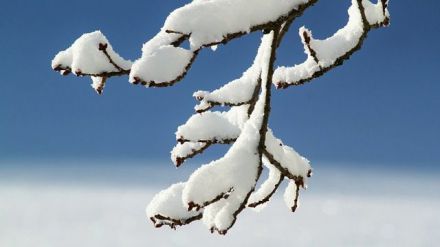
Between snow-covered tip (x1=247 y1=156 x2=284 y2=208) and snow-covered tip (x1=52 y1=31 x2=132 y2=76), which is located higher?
snow-covered tip (x1=52 y1=31 x2=132 y2=76)

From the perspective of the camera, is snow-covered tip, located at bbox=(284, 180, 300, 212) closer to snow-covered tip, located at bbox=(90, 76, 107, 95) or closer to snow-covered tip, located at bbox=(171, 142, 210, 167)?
snow-covered tip, located at bbox=(171, 142, 210, 167)

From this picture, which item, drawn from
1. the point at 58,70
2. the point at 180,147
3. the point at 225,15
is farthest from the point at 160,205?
the point at 225,15

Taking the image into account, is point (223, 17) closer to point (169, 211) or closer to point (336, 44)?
point (336, 44)

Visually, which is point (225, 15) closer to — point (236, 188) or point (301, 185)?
point (236, 188)

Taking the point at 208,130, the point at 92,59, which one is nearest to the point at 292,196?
the point at 208,130

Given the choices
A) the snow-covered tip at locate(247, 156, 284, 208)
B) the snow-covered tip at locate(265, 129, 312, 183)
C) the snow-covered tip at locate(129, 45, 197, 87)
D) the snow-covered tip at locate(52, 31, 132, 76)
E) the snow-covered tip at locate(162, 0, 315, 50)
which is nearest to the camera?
the snow-covered tip at locate(162, 0, 315, 50)

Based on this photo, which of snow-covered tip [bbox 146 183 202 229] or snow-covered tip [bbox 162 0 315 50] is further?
snow-covered tip [bbox 146 183 202 229]

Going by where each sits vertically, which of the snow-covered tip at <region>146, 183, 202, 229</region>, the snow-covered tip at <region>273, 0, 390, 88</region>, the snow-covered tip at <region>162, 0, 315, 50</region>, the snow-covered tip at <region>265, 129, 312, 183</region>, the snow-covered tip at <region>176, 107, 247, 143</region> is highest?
the snow-covered tip at <region>273, 0, 390, 88</region>

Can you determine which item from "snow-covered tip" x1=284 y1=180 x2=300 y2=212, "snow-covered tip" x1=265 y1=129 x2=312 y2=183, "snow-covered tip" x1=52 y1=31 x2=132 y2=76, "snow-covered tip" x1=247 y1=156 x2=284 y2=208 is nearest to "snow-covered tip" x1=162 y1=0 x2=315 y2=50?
"snow-covered tip" x1=52 y1=31 x2=132 y2=76

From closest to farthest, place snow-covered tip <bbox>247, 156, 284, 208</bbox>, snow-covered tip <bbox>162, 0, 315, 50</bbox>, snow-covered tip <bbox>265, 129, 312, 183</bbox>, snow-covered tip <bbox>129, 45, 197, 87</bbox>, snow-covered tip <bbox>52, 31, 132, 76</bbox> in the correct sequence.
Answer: snow-covered tip <bbox>162, 0, 315, 50</bbox>, snow-covered tip <bbox>129, 45, 197, 87</bbox>, snow-covered tip <bbox>52, 31, 132, 76</bbox>, snow-covered tip <bbox>265, 129, 312, 183</bbox>, snow-covered tip <bbox>247, 156, 284, 208</bbox>
